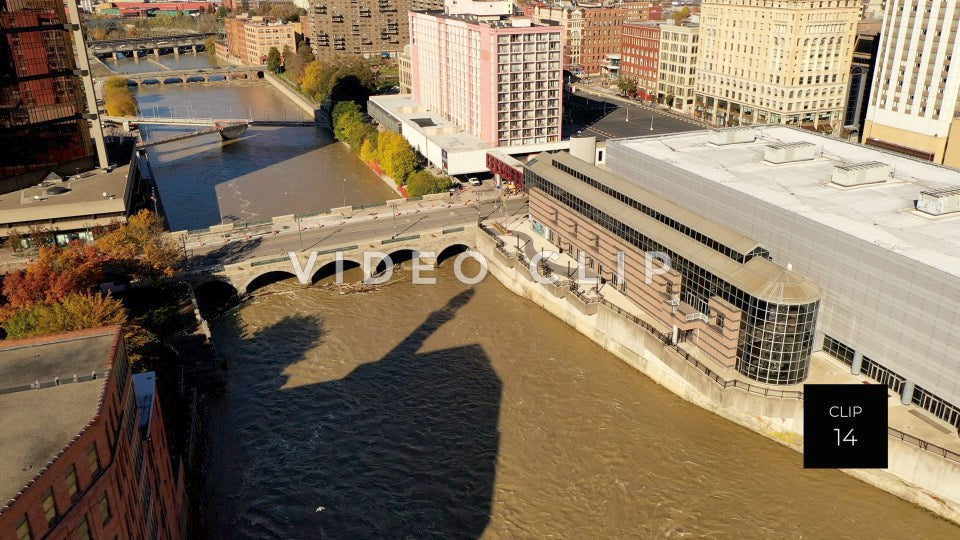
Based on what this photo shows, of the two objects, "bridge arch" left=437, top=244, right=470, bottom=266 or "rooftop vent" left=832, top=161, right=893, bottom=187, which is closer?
"rooftop vent" left=832, top=161, right=893, bottom=187

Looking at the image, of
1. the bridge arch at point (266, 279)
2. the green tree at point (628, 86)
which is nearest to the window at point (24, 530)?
the bridge arch at point (266, 279)

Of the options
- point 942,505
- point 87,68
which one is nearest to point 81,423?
point 942,505

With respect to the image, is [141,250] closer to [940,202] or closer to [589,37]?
[940,202]

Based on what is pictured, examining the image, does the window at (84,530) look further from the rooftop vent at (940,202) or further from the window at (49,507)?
the rooftop vent at (940,202)

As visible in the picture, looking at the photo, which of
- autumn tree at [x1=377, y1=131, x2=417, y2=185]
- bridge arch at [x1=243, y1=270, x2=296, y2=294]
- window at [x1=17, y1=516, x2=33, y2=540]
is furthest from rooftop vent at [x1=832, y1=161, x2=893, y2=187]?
window at [x1=17, y1=516, x2=33, y2=540]

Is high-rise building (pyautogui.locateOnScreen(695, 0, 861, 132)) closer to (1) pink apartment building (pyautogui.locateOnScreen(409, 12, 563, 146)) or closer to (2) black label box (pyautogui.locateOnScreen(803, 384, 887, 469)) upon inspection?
(1) pink apartment building (pyautogui.locateOnScreen(409, 12, 563, 146))

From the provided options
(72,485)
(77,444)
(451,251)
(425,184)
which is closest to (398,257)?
(451,251)
